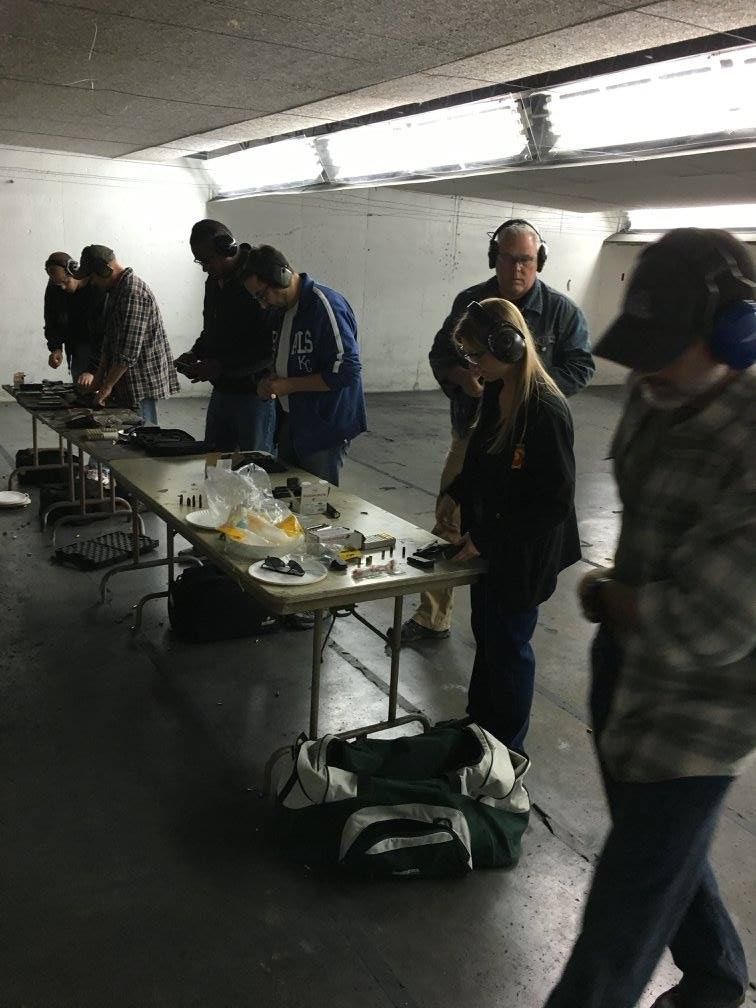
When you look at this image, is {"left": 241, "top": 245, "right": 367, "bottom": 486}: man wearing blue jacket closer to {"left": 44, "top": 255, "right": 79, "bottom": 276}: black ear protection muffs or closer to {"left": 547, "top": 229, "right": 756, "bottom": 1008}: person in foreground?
{"left": 547, "top": 229, "right": 756, "bottom": 1008}: person in foreground

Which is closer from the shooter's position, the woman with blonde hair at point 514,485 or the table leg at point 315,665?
the woman with blonde hair at point 514,485

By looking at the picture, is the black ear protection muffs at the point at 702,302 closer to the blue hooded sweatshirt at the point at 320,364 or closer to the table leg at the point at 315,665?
the table leg at the point at 315,665

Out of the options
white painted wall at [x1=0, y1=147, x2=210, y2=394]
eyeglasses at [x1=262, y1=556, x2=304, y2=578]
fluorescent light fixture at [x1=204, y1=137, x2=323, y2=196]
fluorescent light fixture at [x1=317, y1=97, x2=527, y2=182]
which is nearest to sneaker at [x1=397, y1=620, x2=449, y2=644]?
eyeglasses at [x1=262, y1=556, x2=304, y2=578]

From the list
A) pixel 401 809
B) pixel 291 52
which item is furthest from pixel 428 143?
pixel 401 809

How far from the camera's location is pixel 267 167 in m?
6.73

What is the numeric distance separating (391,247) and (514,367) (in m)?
7.85

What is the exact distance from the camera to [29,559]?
3906mm

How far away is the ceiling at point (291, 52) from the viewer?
8.21 ft

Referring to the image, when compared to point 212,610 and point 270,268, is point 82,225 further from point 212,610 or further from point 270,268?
point 212,610

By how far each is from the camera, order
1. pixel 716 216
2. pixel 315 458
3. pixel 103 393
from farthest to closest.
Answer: pixel 716 216, pixel 103 393, pixel 315 458

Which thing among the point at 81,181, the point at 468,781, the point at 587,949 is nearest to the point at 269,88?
the point at 468,781

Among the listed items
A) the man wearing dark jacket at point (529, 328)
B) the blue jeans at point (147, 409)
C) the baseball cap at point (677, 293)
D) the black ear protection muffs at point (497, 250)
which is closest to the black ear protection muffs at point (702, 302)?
the baseball cap at point (677, 293)

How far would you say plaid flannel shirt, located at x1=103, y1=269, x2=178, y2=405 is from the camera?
4133 mm

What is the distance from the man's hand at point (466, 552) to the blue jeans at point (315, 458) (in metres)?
1.12
